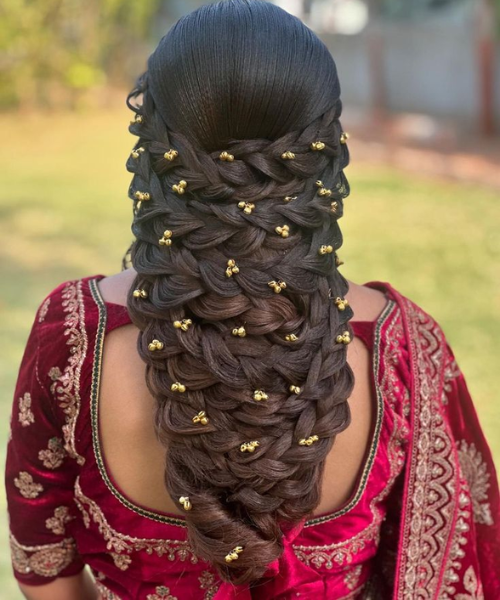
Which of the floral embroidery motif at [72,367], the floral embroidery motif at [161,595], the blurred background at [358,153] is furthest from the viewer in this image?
the blurred background at [358,153]

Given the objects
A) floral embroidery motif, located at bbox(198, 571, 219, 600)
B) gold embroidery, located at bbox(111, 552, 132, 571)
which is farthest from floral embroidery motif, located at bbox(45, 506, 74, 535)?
floral embroidery motif, located at bbox(198, 571, 219, 600)

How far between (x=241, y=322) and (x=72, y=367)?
0.95 feet

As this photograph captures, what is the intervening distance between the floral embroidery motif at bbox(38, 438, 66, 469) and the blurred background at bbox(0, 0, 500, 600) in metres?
1.74

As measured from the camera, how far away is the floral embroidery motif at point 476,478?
1.51 m

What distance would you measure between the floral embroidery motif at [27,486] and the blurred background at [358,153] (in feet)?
5.49

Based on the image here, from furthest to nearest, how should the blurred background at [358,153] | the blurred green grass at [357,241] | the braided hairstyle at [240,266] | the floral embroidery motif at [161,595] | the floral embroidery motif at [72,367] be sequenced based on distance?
the blurred background at [358,153]
the blurred green grass at [357,241]
the floral embroidery motif at [161,595]
the floral embroidery motif at [72,367]
the braided hairstyle at [240,266]

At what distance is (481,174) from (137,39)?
7332mm

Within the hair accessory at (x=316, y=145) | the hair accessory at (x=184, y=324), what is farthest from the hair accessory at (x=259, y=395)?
the hair accessory at (x=316, y=145)

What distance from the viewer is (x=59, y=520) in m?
1.40

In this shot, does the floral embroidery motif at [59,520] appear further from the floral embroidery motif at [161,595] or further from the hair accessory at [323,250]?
the hair accessory at [323,250]

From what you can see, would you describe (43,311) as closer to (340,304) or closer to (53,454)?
(53,454)

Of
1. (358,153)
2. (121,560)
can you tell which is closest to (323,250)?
(121,560)

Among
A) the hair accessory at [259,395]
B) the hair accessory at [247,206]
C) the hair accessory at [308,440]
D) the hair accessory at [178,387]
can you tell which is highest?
the hair accessory at [247,206]

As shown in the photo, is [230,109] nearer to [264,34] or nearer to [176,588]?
[264,34]
